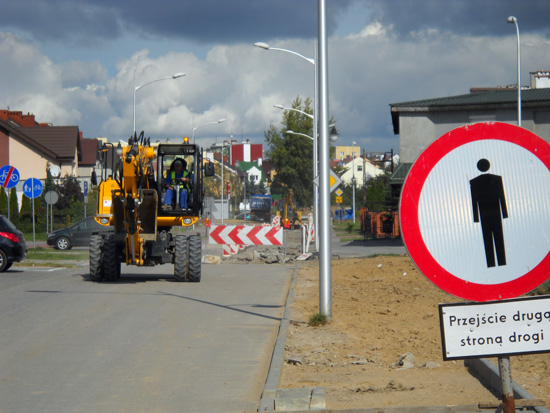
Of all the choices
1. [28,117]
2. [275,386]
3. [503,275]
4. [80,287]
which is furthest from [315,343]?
[28,117]

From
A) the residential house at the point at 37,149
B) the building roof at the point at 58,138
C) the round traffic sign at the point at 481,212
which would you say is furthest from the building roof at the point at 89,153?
the round traffic sign at the point at 481,212

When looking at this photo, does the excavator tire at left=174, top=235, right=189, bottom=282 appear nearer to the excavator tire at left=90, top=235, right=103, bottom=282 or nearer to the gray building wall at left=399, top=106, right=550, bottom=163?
the excavator tire at left=90, top=235, right=103, bottom=282

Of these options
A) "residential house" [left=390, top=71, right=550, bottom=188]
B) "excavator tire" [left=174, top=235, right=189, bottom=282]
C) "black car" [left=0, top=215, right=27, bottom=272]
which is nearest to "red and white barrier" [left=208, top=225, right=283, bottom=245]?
"excavator tire" [left=174, top=235, right=189, bottom=282]

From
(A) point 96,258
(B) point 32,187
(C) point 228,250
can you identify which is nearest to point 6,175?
(B) point 32,187

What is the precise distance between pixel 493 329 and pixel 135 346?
715 cm

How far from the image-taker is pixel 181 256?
763 inches

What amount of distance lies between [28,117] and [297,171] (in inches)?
1171

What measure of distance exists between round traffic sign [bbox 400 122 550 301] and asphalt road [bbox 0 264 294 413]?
3781 millimetres

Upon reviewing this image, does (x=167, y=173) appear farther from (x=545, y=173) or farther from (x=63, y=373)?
(x=545, y=173)

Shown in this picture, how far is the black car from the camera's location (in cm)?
2236

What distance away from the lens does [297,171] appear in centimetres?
7744

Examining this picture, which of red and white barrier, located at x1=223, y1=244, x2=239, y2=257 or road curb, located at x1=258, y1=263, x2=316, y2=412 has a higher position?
red and white barrier, located at x1=223, y1=244, x2=239, y2=257

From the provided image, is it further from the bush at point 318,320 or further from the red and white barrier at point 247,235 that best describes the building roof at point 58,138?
the bush at point 318,320

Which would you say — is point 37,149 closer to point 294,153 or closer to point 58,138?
point 58,138
